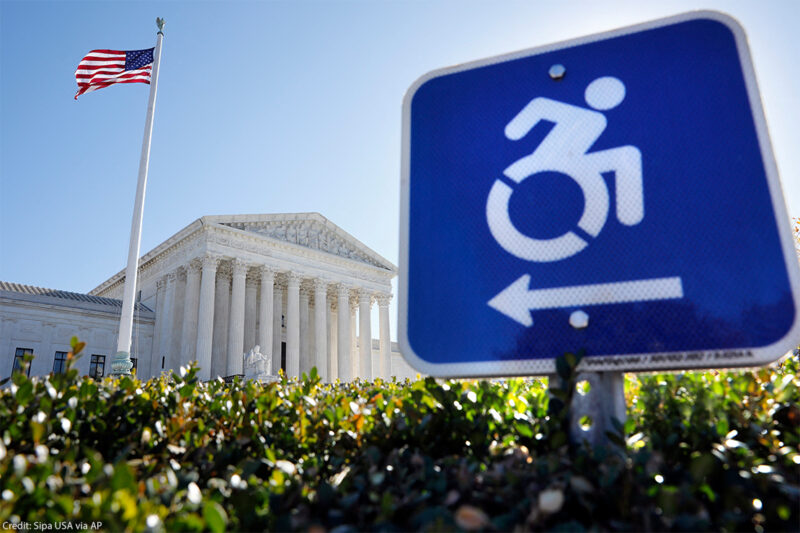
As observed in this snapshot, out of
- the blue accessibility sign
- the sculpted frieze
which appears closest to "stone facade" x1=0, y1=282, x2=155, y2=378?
the sculpted frieze

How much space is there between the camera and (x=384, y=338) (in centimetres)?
4741

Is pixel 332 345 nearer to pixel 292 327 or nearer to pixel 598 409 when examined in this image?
pixel 292 327

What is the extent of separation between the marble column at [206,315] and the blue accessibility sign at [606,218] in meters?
37.2

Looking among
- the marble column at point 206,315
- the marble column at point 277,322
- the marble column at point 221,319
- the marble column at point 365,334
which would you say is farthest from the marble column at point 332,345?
the marble column at point 206,315

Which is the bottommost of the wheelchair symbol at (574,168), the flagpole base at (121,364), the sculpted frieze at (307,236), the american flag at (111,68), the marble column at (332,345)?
the wheelchair symbol at (574,168)

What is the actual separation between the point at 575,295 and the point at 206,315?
38.6 m

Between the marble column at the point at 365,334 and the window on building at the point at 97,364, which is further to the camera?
the marble column at the point at 365,334

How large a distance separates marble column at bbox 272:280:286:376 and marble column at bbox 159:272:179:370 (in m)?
7.90

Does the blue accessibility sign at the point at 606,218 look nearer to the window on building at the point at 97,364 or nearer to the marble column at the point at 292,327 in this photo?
the marble column at the point at 292,327

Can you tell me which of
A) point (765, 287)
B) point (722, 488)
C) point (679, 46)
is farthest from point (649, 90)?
point (722, 488)

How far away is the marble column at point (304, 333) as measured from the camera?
45688mm

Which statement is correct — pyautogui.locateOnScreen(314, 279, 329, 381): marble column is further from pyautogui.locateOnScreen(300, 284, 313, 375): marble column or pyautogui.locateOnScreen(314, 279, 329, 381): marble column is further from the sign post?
the sign post

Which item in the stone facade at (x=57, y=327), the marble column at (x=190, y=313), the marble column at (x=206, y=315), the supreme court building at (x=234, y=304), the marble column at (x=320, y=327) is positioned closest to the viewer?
the stone facade at (x=57, y=327)

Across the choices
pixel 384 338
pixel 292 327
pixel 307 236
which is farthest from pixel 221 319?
pixel 384 338
